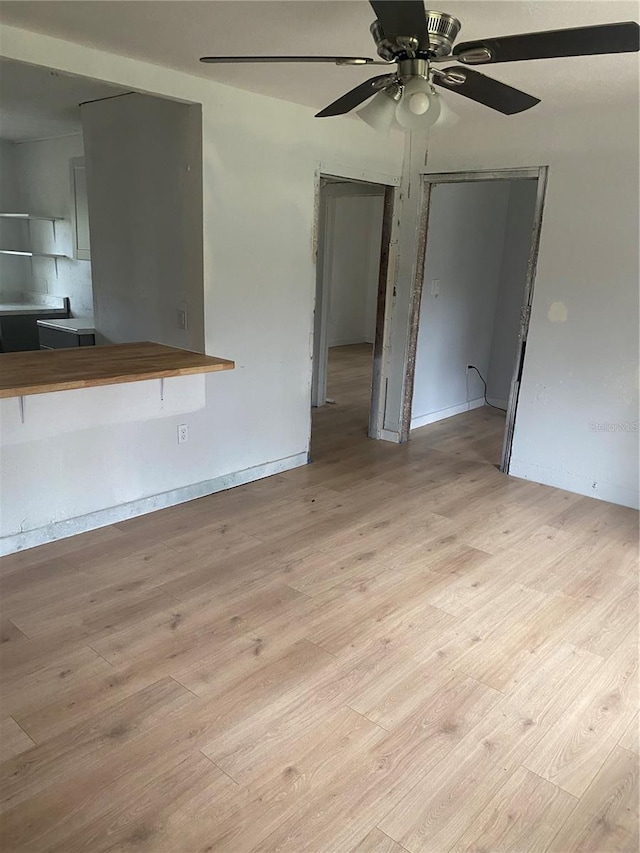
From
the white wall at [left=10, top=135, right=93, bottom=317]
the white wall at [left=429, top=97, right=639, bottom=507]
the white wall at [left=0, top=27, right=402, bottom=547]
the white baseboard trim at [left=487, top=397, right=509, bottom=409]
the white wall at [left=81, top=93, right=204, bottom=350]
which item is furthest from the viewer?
the white baseboard trim at [left=487, top=397, right=509, bottom=409]

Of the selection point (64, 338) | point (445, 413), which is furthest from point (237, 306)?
point (445, 413)

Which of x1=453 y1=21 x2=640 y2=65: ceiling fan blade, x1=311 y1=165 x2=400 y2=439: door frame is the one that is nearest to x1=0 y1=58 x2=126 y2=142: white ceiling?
x1=311 y1=165 x2=400 y2=439: door frame

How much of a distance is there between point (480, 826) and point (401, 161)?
4112mm

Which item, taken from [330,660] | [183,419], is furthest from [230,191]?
[330,660]

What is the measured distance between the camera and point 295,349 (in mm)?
4082

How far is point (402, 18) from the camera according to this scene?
1.62m

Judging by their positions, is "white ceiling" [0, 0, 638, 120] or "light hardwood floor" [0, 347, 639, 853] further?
"white ceiling" [0, 0, 638, 120]

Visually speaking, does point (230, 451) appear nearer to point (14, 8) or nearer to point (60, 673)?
point (60, 673)

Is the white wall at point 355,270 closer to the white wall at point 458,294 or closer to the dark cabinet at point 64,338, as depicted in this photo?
the white wall at point 458,294

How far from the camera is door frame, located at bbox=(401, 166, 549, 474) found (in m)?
3.92

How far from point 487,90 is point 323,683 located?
7.04 feet

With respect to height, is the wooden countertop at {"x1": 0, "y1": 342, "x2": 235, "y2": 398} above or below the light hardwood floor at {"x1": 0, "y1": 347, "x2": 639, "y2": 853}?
above

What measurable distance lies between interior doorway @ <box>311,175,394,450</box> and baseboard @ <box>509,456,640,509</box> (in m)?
1.26

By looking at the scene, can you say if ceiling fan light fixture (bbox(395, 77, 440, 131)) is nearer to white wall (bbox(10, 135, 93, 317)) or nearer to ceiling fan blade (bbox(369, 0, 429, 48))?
ceiling fan blade (bbox(369, 0, 429, 48))
